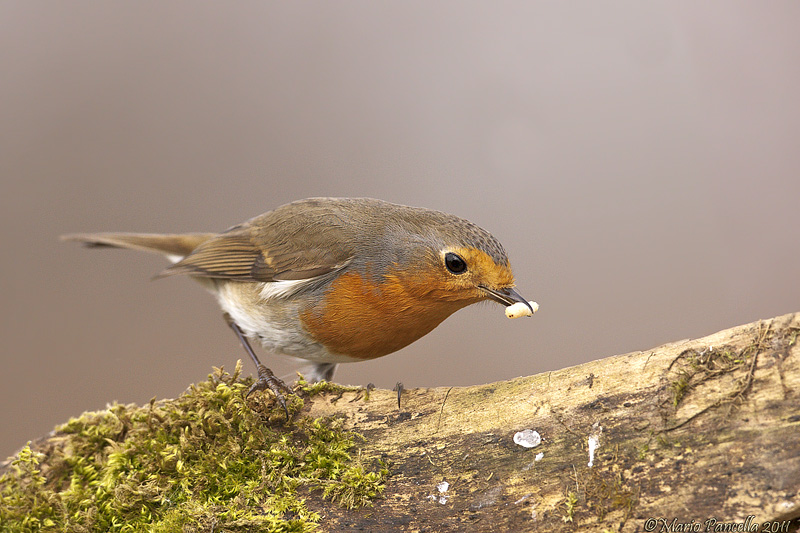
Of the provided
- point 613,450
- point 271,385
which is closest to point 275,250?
point 271,385

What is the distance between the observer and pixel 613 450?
2.59 meters

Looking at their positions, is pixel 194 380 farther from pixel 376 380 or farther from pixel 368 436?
pixel 368 436

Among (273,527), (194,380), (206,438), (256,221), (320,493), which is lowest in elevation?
(273,527)

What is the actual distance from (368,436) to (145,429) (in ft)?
4.07

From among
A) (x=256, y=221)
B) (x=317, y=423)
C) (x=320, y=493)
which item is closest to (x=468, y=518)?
(x=320, y=493)

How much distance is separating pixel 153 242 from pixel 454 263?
2835 millimetres

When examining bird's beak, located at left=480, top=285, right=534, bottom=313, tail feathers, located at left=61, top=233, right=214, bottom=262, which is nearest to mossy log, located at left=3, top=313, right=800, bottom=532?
bird's beak, located at left=480, top=285, right=534, bottom=313

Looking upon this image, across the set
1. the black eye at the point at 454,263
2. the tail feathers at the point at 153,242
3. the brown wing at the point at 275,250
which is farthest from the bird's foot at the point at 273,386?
the tail feathers at the point at 153,242

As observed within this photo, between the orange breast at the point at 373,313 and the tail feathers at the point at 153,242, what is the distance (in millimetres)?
1793

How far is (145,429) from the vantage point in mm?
3430

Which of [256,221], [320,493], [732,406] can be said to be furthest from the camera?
[256,221]

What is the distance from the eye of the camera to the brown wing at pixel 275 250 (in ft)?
13.5

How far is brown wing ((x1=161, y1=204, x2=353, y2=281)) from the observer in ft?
13.5

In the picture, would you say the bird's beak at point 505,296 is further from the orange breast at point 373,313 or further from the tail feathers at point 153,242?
the tail feathers at point 153,242
